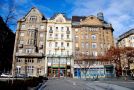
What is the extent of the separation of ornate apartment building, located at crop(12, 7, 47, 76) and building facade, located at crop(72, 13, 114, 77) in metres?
11.1

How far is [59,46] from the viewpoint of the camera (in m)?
58.5

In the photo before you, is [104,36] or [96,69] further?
[104,36]

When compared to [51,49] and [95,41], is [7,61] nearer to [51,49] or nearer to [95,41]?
[51,49]

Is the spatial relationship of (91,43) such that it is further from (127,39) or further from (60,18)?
(127,39)

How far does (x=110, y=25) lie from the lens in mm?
63188

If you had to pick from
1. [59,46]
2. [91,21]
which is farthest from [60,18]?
[91,21]

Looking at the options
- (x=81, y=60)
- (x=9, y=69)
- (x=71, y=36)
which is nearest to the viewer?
(x=81, y=60)

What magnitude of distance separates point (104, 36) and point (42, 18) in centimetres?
2287

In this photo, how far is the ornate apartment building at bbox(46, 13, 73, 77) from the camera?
183 ft

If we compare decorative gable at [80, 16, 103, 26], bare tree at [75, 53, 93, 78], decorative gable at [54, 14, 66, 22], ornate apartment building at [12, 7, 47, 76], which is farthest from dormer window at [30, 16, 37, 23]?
bare tree at [75, 53, 93, 78]

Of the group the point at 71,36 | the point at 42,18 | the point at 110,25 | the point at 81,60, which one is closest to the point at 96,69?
the point at 81,60

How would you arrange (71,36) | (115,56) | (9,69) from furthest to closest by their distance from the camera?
(9,69) → (71,36) → (115,56)

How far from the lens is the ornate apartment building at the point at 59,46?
55.8 metres

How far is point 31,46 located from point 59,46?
9264mm
